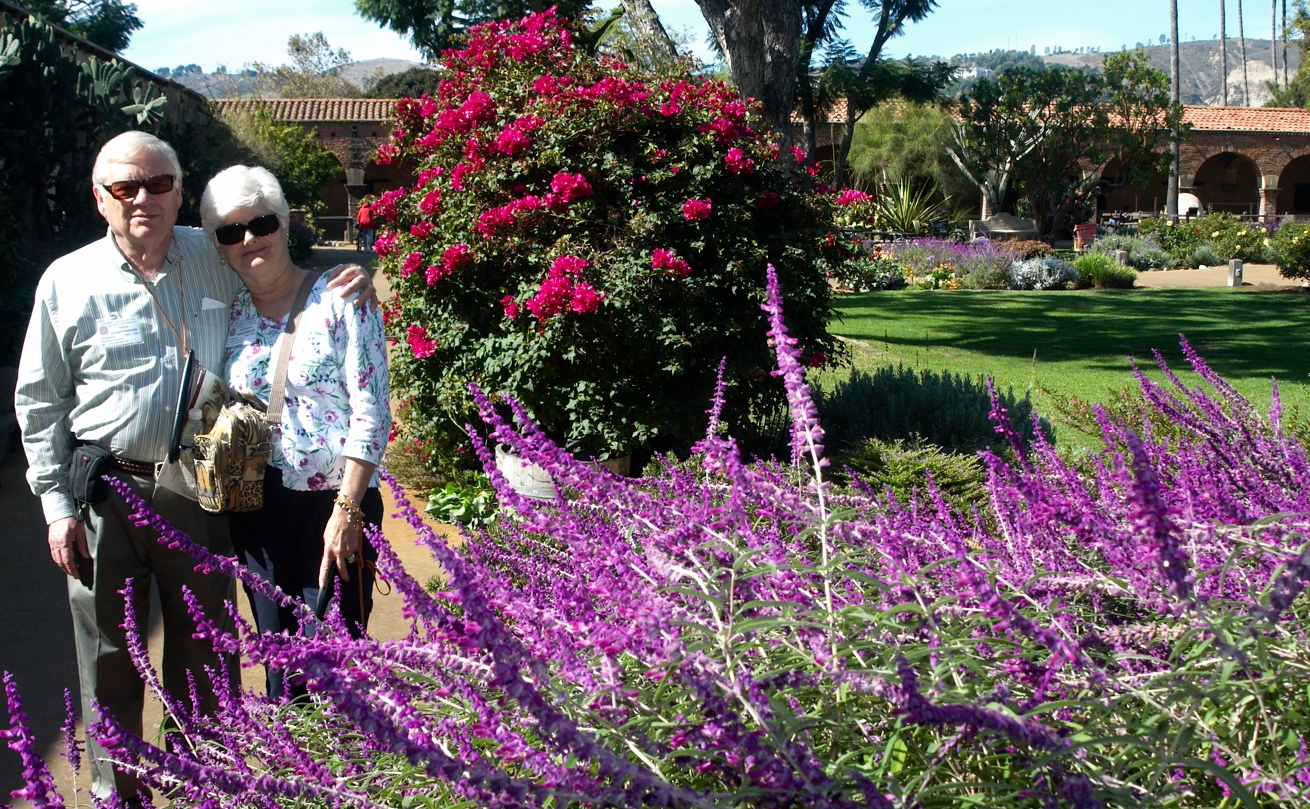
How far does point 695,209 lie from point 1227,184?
180 feet

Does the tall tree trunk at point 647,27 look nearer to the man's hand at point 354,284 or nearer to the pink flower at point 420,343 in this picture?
the pink flower at point 420,343

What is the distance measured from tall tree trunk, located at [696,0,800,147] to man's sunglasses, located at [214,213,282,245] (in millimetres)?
7431

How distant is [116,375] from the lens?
3.05m

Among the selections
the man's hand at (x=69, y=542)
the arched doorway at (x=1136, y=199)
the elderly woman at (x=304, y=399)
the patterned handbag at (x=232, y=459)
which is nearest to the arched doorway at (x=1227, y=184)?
the arched doorway at (x=1136, y=199)

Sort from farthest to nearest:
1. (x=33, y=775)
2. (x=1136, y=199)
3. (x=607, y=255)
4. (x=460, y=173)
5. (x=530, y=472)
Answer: (x=1136, y=199) → (x=460, y=173) → (x=530, y=472) → (x=607, y=255) → (x=33, y=775)

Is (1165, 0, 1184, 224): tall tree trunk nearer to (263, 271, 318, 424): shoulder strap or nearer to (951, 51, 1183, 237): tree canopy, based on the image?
(951, 51, 1183, 237): tree canopy

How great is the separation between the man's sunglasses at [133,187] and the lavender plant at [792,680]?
149 centimetres

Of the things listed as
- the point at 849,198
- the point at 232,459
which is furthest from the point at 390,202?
the point at 232,459

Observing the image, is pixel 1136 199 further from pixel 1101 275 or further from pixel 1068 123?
pixel 1101 275

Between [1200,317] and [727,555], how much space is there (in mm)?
17016

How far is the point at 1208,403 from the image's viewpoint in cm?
289

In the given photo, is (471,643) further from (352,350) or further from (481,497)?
(481,497)

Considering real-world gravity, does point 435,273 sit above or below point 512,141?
below

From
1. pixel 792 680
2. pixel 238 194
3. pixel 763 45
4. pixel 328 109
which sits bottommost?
pixel 792 680
